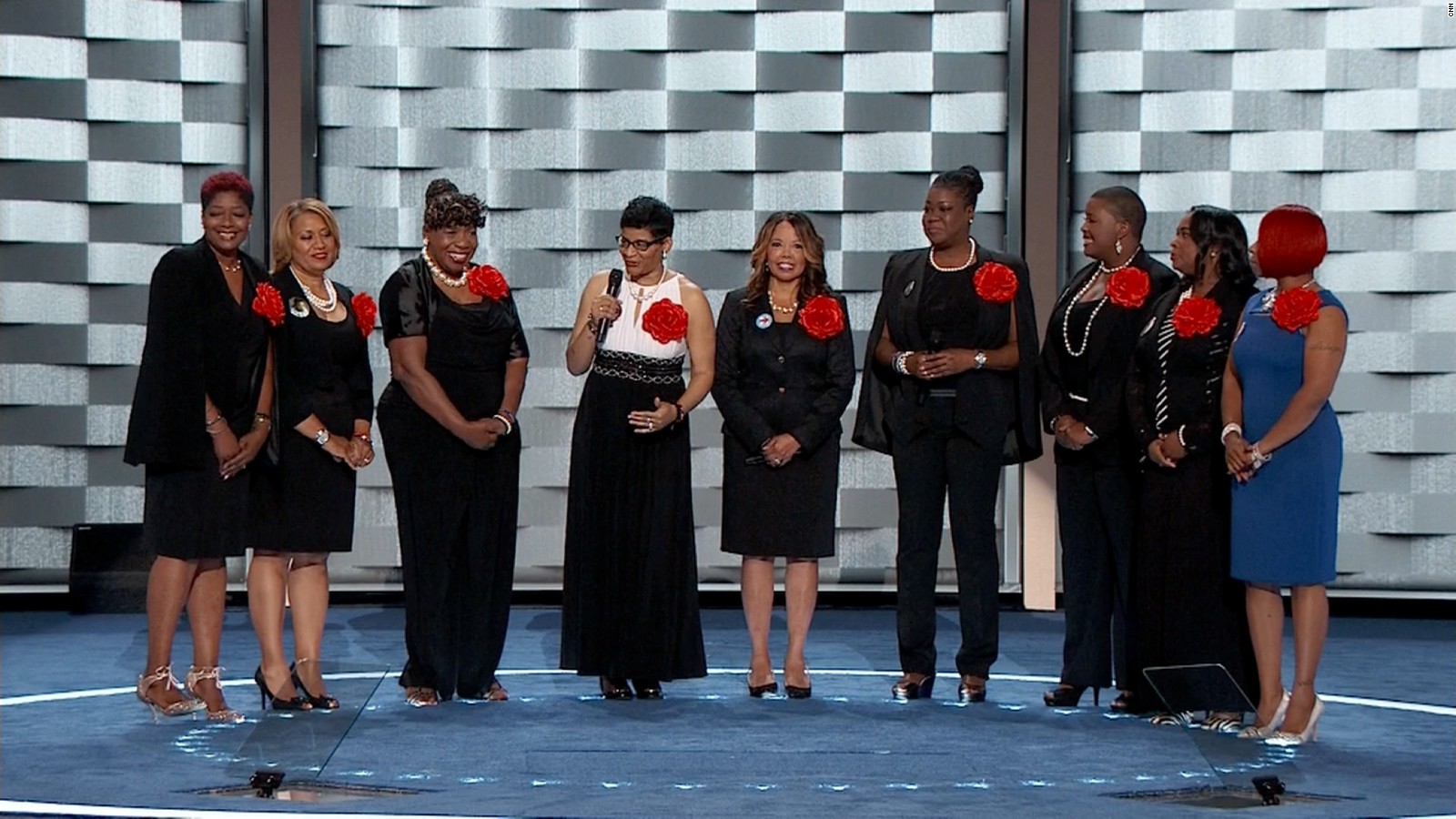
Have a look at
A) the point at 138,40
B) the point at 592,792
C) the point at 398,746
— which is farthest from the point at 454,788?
the point at 138,40

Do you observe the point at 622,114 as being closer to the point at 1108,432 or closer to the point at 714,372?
the point at 714,372

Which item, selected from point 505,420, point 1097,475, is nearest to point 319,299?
point 505,420

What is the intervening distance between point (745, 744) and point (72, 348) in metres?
4.38

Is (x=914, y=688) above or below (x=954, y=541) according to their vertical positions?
below

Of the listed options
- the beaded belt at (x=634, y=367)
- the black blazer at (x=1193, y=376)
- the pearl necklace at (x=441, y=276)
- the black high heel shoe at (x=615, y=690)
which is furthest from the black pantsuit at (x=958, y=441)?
the pearl necklace at (x=441, y=276)

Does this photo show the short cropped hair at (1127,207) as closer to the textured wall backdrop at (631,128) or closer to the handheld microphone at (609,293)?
the handheld microphone at (609,293)

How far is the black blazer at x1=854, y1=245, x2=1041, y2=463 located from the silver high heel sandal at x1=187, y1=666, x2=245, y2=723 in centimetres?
209

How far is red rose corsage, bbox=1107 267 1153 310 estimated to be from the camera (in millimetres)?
6074

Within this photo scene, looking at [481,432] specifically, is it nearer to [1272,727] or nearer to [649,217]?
[649,217]

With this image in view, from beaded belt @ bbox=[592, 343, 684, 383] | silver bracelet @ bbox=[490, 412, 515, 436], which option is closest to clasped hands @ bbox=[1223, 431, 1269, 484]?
beaded belt @ bbox=[592, 343, 684, 383]

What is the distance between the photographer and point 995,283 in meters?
6.22

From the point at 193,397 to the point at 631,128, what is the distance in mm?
3495

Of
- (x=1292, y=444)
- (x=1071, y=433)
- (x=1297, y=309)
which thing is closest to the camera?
(x=1297, y=309)

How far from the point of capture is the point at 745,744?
17.4 ft
